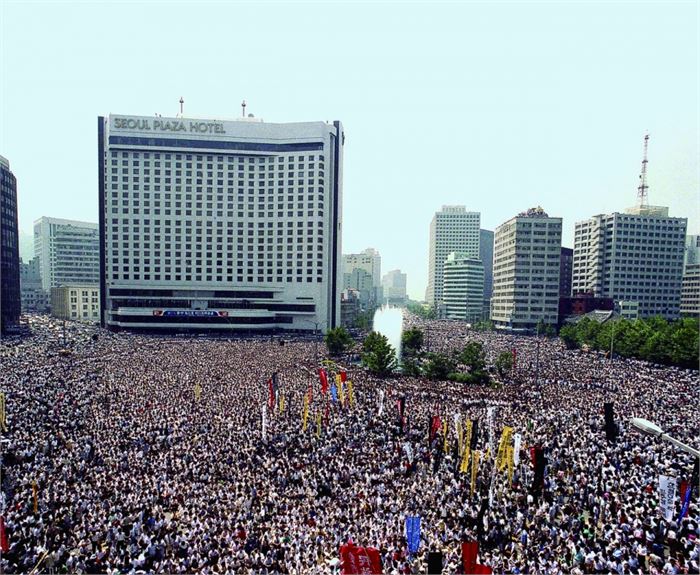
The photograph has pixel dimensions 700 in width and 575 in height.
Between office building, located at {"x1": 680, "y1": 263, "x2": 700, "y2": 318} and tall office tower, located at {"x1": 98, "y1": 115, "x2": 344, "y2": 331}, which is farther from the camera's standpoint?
office building, located at {"x1": 680, "y1": 263, "x2": 700, "y2": 318}

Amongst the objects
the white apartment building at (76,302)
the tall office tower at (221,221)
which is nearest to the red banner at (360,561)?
the tall office tower at (221,221)

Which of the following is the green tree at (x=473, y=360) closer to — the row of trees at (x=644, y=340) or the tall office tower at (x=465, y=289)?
the row of trees at (x=644, y=340)

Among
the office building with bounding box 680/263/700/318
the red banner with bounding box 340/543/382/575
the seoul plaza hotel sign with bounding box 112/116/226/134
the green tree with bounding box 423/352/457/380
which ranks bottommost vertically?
the green tree with bounding box 423/352/457/380

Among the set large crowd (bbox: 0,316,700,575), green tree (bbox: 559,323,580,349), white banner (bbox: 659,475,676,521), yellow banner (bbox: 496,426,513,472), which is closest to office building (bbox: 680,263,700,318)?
green tree (bbox: 559,323,580,349)

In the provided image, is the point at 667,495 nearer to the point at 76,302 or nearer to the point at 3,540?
the point at 3,540

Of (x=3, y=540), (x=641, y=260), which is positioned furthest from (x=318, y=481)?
(x=641, y=260)

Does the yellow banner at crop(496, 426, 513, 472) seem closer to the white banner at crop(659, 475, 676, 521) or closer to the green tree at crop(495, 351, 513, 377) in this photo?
the white banner at crop(659, 475, 676, 521)
